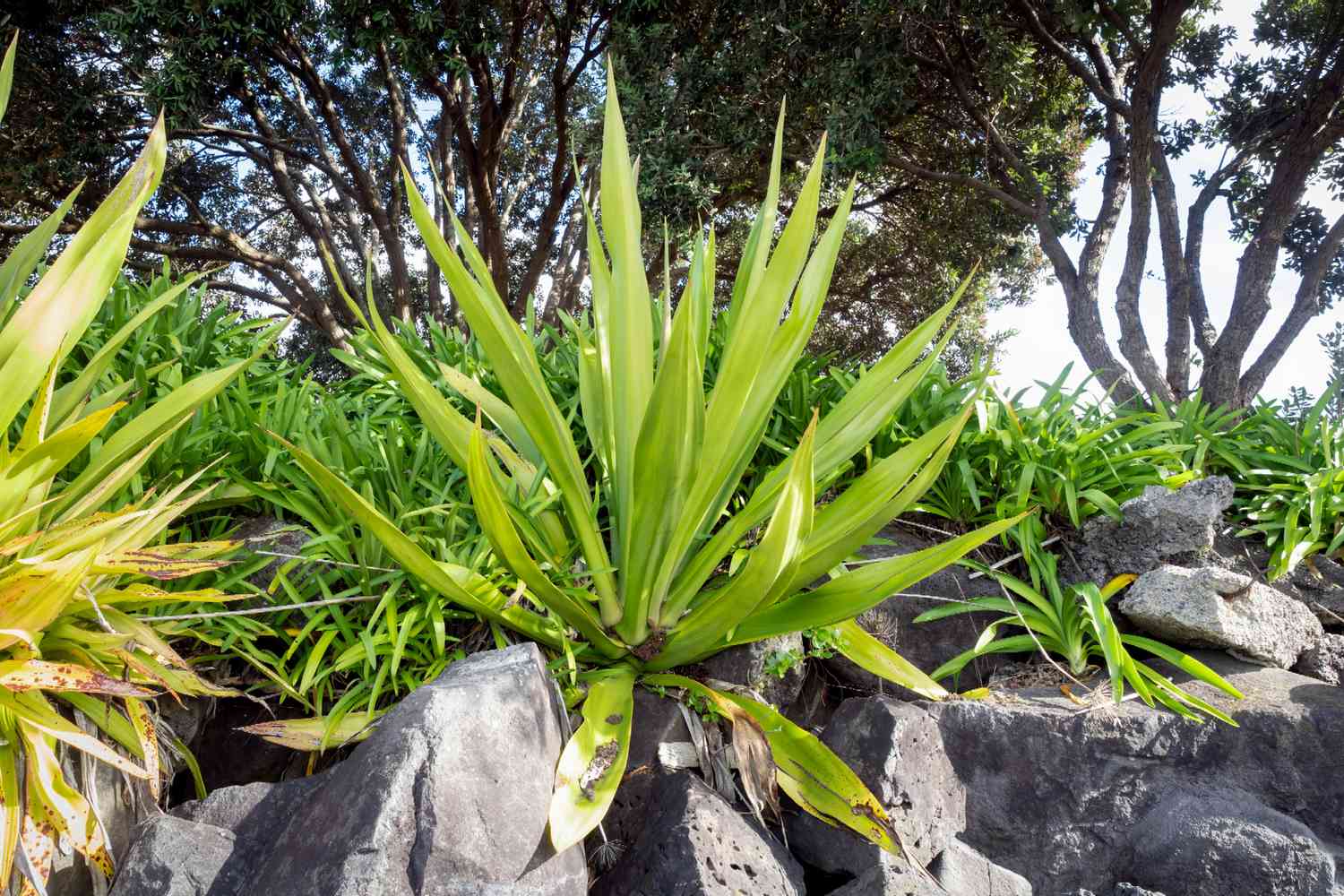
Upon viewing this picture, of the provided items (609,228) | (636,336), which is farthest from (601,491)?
(609,228)

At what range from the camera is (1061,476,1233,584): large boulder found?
2695 millimetres

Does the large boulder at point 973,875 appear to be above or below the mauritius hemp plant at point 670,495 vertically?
below

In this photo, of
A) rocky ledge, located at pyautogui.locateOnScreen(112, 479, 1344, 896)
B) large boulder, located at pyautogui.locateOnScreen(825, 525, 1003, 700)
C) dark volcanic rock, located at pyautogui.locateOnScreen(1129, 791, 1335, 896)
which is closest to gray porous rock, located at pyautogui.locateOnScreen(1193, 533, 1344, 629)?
rocky ledge, located at pyautogui.locateOnScreen(112, 479, 1344, 896)

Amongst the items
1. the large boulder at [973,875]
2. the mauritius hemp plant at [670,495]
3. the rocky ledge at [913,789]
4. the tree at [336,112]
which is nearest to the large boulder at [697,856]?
the rocky ledge at [913,789]

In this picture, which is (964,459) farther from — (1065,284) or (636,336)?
(1065,284)

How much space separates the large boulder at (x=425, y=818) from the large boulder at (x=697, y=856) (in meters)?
0.13

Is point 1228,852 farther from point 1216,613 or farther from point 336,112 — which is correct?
point 336,112

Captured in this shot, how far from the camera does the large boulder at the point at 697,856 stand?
1.55 meters

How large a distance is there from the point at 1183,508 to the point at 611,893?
2132 millimetres

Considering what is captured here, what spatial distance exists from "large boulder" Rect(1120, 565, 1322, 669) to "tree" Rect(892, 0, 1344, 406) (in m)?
4.75

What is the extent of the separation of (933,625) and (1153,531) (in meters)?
0.79

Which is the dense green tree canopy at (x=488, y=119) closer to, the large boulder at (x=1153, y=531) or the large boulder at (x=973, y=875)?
the large boulder at (x=1153, y=531)

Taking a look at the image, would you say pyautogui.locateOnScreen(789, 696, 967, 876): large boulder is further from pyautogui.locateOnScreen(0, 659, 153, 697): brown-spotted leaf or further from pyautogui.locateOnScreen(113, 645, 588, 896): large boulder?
pyautogui.locateOnScreen(0, 659, 153, 697): brown-spotted leaf

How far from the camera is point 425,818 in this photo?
134cm
